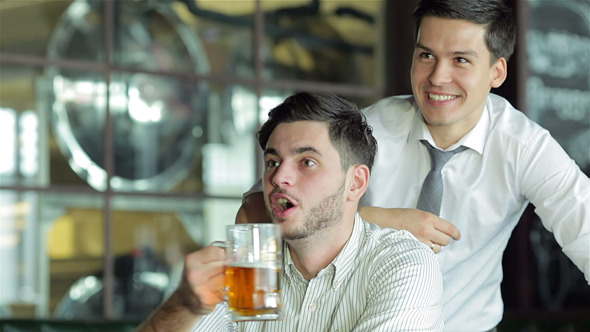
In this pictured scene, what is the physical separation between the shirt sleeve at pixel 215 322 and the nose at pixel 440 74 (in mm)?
689

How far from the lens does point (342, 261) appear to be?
6.83 ft

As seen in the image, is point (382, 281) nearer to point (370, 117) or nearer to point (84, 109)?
point (370, 117)

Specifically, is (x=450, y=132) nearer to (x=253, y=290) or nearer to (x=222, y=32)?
(x=253, y=290)

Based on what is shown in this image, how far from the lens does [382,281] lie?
2.01m

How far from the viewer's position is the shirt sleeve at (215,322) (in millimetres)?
2105

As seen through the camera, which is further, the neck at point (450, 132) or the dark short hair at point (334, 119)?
the neck at point (450, 132)

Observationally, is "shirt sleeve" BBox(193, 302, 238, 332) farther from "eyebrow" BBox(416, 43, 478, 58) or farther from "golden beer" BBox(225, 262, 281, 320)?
"eyebrow" BBox(416, 43, 478, 58)

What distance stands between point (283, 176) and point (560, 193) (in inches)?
28.8

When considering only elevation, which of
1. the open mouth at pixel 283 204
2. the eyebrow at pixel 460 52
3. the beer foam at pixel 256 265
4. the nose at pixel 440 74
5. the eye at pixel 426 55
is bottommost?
the beer foam at pixel 256 265

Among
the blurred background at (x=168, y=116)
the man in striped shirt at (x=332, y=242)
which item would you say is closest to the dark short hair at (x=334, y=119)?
the man in striped shirt at (x=332, y=242)

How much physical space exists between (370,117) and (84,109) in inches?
53.4

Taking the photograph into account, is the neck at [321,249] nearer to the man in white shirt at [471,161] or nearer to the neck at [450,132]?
the man in white shirt at [471,161]

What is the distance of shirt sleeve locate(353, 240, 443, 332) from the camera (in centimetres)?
193

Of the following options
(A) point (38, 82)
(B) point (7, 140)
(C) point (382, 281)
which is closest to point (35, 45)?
(A) point (38, 82)
